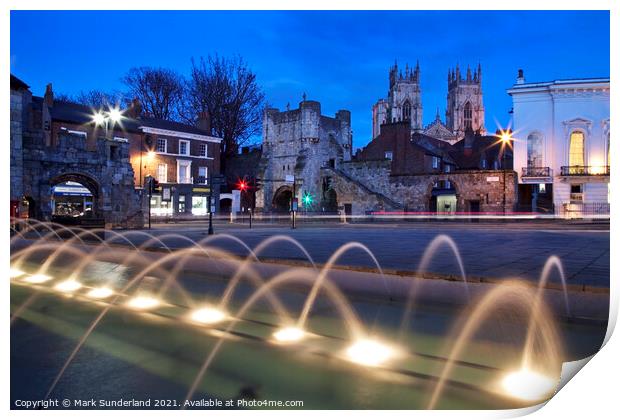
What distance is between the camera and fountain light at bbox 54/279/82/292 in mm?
9901

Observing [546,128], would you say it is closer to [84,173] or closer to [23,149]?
[84,173]

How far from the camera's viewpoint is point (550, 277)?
8.91m

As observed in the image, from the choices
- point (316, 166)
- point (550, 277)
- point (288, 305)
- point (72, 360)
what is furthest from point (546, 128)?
point (72, 360)

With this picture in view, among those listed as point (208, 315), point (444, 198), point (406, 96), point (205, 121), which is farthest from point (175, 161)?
point (406, 96)

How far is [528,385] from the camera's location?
5012 mm

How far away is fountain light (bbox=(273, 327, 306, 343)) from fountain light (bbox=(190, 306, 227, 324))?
3.81ft

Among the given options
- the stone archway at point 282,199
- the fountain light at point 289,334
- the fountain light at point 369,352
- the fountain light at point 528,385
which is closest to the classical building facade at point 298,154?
the stone archway at point 282,199

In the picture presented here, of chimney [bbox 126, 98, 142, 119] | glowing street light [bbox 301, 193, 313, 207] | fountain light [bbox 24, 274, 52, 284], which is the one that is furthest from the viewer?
glowing street light [bbox 301, 193, 313, 207]

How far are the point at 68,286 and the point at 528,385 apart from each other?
366 inches

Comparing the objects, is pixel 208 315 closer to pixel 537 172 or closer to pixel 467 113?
pixel 537 172

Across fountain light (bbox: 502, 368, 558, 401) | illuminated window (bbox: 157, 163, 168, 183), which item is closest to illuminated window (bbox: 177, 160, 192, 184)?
illuminated window (bbox: 157, 163, 168, 183)

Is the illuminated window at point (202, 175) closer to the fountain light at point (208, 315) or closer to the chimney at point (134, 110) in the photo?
the chimney at point (134, 110)

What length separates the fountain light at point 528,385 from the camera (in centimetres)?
482

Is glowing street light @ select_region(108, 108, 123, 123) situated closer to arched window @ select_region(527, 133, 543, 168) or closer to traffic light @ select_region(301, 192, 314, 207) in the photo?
traffic light @ select_region(301, 192, 314, 207)
